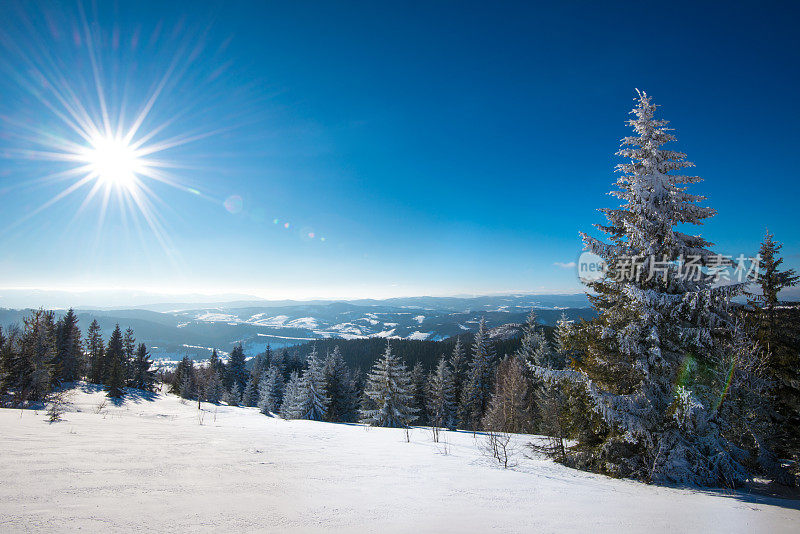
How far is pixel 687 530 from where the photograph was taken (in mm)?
4211

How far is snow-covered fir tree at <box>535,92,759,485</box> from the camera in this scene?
8.20 m

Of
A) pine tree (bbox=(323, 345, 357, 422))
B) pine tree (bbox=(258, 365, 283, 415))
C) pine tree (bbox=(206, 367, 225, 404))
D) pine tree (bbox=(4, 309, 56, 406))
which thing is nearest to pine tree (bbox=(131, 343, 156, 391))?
pine tree (bbox=(206, 367, 225, 404))

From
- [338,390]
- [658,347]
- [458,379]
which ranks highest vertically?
[658,347]

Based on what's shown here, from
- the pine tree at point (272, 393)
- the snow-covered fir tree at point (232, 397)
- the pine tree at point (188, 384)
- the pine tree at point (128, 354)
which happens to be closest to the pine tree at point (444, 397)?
the pine tree at point (272, 393)

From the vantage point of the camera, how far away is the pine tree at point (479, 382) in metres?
39.7

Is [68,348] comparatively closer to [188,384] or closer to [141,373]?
[141,373]

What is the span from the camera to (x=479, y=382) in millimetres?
41688

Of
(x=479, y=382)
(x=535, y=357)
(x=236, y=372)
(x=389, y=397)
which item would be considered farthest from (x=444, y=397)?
(x=236, y=372)

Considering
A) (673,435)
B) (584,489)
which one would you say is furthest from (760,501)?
(584,489)

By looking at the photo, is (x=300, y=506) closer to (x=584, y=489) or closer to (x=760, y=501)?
(x=584, y=489)

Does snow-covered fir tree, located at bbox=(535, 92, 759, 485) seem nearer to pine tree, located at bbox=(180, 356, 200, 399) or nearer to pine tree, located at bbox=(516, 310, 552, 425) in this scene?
pine tree, located at bbox=(516, 310, 552, 425)

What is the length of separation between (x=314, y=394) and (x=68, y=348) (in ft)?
125

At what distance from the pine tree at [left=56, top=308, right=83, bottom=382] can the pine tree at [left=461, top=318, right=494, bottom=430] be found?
51041mm

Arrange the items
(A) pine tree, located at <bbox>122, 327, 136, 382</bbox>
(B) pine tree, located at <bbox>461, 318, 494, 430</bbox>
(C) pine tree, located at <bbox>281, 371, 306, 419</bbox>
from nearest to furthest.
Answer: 1. (C) pine tree, located at <bbox>281, 371, 306, 419</bbox>
2. (B) pine tree, located at <bbox>461, 318, 494, 430</bbox>
3. (A) pine tree, located at <bbox>122, 327, 136, 382</bbox>
